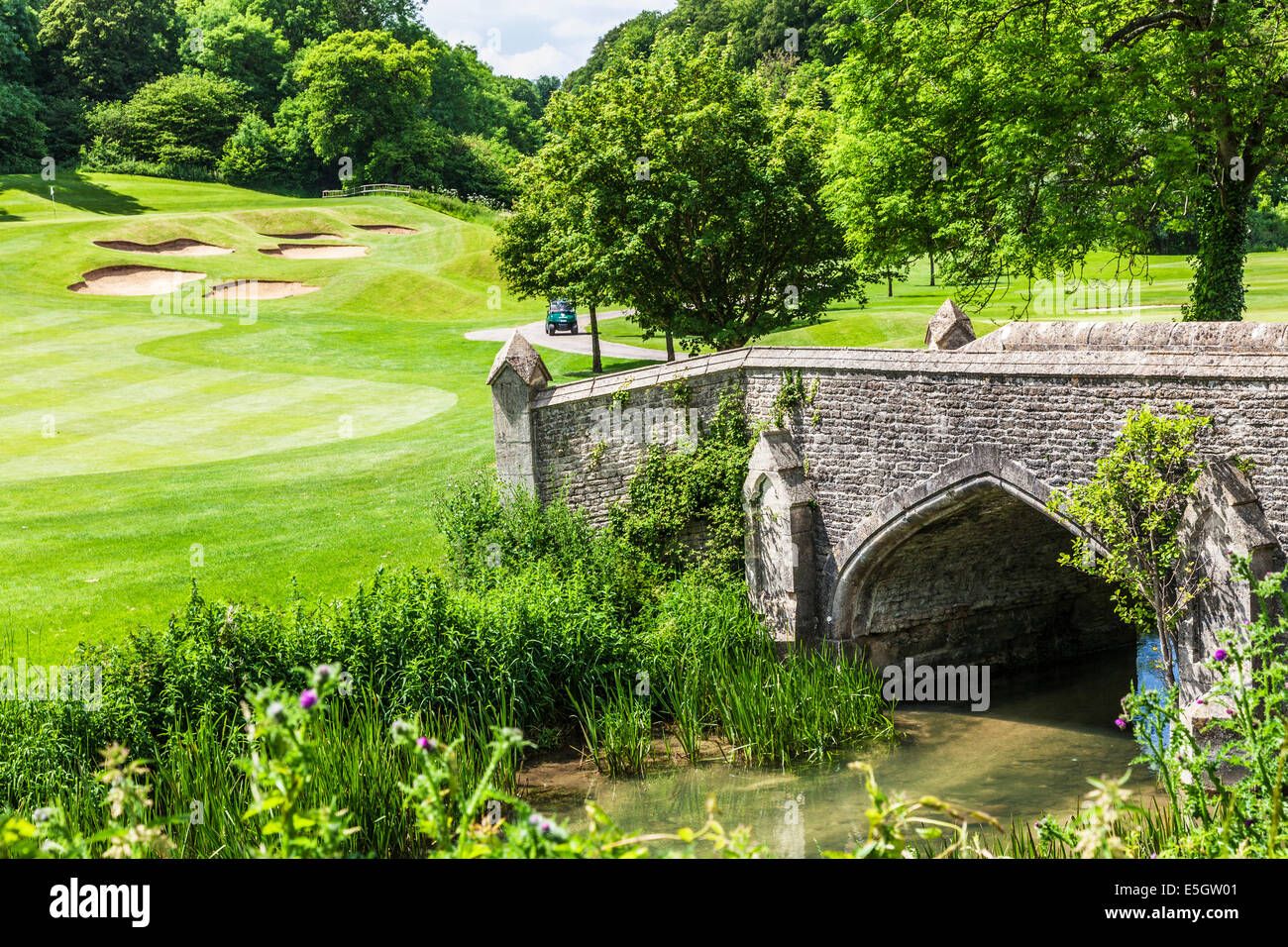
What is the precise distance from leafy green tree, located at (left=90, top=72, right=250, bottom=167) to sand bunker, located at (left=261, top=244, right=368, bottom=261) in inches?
715

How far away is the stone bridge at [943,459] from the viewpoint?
36.1 feet

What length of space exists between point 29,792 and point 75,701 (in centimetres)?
107

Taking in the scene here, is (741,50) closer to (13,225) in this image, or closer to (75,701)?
(13,225)

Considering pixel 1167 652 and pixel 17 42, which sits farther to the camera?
pixel 17 42

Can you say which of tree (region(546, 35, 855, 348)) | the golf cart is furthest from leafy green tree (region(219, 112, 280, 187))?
tree (region(546, 35, 855, 348))

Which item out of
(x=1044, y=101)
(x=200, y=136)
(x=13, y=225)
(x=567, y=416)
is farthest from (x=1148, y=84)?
(x=200, y=136)

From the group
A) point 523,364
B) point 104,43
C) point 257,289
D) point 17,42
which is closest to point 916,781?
point 523,364

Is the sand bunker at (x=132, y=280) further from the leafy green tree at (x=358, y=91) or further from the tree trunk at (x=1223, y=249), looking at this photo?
the tree trunk at (x=1223, y=249)

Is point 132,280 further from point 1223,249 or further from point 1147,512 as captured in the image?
point 1147,512

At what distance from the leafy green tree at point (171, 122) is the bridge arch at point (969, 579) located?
196ft

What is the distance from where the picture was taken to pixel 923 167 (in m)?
20.0

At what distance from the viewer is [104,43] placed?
6788 cm

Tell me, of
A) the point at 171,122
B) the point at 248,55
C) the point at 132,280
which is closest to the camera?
the point at 132,280

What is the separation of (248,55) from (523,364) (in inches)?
2656
